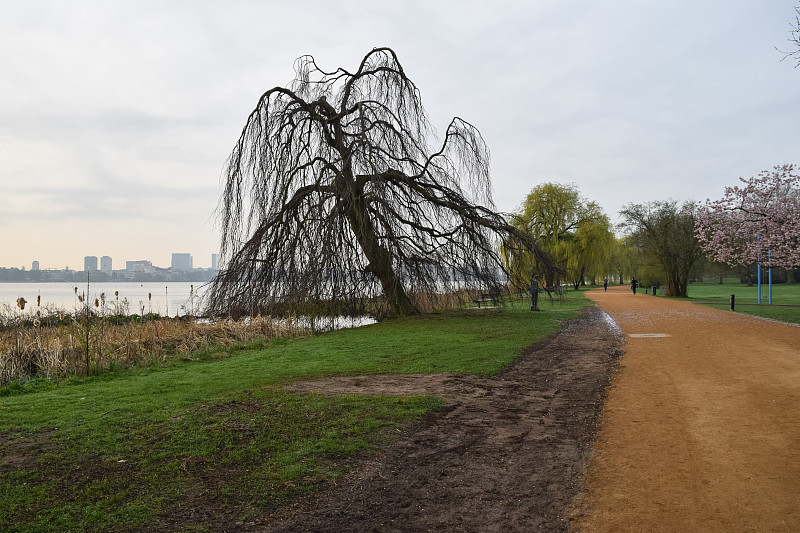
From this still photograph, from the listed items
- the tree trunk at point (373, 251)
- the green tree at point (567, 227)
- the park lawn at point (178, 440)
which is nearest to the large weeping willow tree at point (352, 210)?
the tree trunk at point (373, 251)

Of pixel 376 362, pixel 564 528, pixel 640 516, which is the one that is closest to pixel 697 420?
pixel 640 516

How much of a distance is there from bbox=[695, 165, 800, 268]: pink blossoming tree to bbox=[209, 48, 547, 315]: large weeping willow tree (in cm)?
1076

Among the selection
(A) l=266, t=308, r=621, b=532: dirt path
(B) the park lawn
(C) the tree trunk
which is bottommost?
(A) l=266, t=308, r=621, b=532: dirt path

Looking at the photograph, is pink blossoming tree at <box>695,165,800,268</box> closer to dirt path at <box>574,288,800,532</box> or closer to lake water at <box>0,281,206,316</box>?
dirt path at <box>574,288,800,532</box>

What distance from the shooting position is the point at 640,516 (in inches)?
173

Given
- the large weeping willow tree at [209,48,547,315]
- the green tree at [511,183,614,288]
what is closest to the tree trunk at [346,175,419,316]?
the large weeping willow tree at [209,48,547,315]

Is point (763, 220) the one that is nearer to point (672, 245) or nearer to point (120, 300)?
point (672, 245)

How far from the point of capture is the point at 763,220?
2381cm

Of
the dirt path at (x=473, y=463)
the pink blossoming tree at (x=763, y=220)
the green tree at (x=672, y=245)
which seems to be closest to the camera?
the dirt path at (x=473, y=463)

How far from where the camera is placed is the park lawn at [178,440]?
441cm

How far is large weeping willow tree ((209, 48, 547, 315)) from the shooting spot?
16.9 m

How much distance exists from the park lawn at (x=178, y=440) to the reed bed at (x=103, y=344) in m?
1.31

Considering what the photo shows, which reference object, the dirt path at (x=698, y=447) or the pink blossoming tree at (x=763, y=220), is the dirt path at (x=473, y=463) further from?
the pink blossoming tree at (x=763, y=220)

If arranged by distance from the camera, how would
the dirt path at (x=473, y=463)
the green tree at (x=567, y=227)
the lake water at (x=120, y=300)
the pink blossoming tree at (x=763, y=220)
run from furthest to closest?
the green tree at (x=567, y=227) < the pink blossoming tree at (x=763, y=220) < the lake water at (x=120, y=300) < the dirt path at (x=473, y=463)
